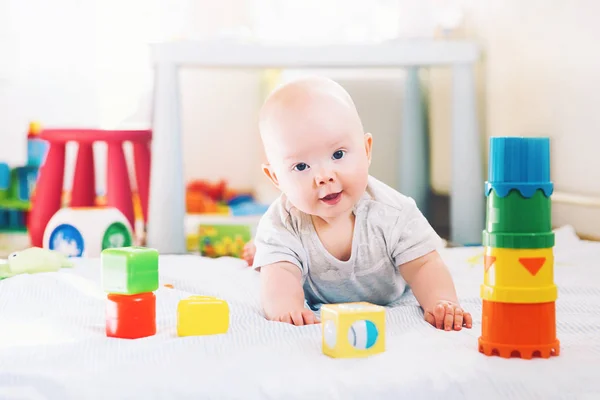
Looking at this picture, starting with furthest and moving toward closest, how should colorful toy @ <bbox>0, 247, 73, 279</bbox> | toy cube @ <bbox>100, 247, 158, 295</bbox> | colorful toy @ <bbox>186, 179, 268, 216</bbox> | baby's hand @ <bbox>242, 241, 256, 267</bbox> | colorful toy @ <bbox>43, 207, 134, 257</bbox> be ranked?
colorful toy @ <bbox>186, 179, 268, 216</bbox> < colorful toy @ <bbox>43, 207, 134, 257</bbox> < baby's hand @ <bbox>242, 241, 256, 267</bbox> < colorful toy @ <bbox>0, 247, 73, 279</bbox> < toy cube @ <bbox>100, 247, 158, 295</bbox>

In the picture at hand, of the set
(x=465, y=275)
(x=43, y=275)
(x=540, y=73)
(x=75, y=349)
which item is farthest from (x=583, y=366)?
(x=540, y=73)

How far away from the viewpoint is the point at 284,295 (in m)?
0.98

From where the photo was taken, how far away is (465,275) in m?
1.30

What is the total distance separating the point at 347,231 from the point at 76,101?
2563mm

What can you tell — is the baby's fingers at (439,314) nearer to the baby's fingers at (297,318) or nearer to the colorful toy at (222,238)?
the baby's fingers at (297,318)

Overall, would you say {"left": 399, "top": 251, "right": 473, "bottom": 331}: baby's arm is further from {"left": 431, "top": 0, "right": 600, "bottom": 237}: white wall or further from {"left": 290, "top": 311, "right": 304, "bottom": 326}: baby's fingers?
{"left": 431, "top": 0, "right": 600, "bottom": 237}: white wall

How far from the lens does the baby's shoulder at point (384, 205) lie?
3.47 ft

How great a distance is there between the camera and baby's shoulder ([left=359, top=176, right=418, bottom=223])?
1.06 meters

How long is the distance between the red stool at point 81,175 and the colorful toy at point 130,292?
1.21 metres

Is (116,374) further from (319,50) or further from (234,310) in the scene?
(319,50)

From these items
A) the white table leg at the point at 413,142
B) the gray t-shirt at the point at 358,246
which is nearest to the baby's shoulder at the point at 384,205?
the gray t-shirt at the point at 358,246

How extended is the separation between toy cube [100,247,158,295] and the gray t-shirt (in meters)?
0.20

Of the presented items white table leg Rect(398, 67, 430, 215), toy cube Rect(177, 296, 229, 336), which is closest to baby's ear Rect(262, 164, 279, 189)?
toy cube Rect(177, 296, 229, 336)

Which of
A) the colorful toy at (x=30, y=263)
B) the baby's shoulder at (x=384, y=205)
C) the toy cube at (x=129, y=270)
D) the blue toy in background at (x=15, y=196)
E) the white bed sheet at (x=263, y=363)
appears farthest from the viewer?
the blue toy in background at (x=15, y=196)
